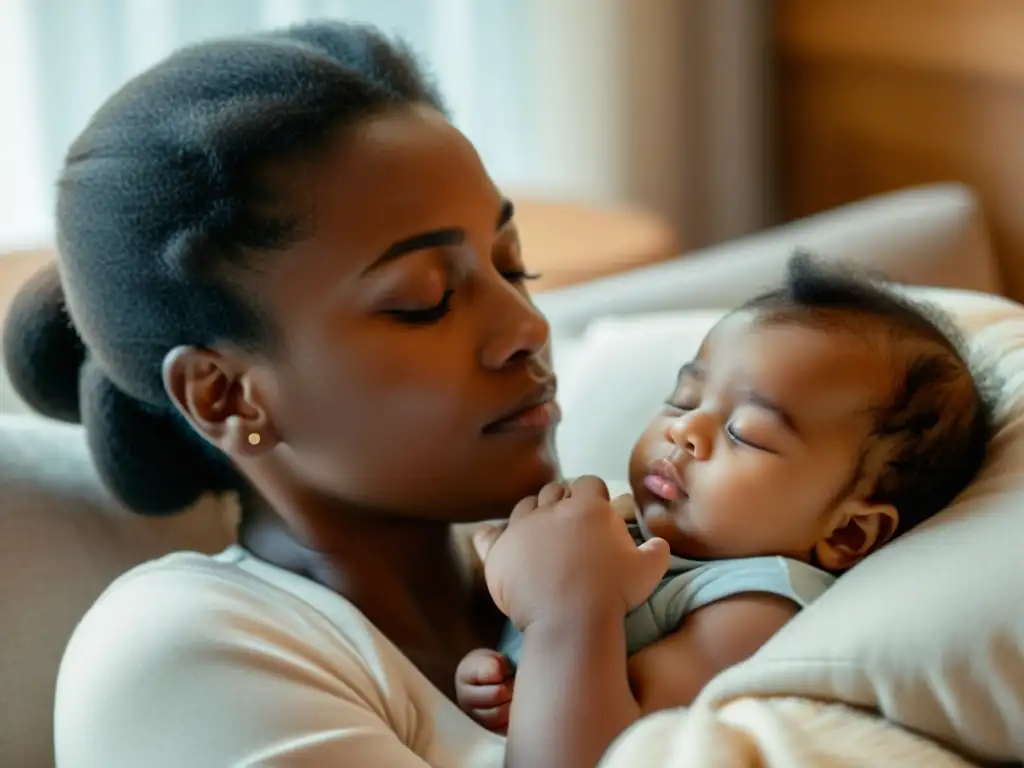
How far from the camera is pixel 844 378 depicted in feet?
3.21

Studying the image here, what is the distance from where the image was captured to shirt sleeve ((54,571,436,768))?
2.77 ft

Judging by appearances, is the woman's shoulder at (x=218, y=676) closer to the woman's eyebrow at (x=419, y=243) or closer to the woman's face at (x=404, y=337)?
the woman's face at (x=404, y=337)

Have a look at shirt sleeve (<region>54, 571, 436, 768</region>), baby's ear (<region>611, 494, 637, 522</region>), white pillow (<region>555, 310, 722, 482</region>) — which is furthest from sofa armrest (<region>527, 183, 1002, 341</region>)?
shirt sleeve (<region>54, 571, 436, 768</region>)

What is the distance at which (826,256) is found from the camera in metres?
1.55

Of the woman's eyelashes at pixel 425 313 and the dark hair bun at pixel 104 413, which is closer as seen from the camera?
the woman's eyelashes at pixel 425 313

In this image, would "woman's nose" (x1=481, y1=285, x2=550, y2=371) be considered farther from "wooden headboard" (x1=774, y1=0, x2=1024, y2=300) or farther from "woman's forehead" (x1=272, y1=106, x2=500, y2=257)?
"wooden headboard" (x1=774, y1=0, x2=1024, y2=300)

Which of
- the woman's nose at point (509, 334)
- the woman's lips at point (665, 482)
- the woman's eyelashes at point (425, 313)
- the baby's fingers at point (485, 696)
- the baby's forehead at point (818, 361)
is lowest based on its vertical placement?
the baby's fingers at point (485, 696)

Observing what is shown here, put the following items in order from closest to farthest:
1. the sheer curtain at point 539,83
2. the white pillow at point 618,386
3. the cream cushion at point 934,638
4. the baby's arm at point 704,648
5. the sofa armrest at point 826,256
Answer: the cream cushion at point 934,638 → the baby's arm at point 704,648 → the white pillow at point 618,386 → the sofa armrest at point 826,256 → the sheer curtain at point 539,83

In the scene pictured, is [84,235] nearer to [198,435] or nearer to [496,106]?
[198,435]

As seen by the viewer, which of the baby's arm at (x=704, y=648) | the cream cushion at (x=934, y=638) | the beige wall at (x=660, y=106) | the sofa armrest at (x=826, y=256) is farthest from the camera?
the beige wall at (x=660, y=106)

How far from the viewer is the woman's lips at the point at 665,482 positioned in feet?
3.29

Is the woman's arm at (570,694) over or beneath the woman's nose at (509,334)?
beneath

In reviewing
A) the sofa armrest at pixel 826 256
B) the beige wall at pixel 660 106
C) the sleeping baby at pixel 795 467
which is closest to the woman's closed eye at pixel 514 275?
the sleeping baby at pixel 795 467

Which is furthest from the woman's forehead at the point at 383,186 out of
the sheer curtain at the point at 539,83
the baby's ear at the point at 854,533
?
the sheer curtain at the point at 539,83
